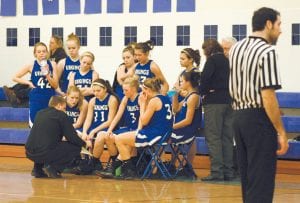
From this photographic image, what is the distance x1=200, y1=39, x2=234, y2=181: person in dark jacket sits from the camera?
12102 millimetres

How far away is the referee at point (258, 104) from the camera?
6.68 m

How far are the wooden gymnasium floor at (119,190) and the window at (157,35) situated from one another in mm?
3404

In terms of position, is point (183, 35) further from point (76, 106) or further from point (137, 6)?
point (76, 106)

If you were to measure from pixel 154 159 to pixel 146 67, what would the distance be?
1.60m

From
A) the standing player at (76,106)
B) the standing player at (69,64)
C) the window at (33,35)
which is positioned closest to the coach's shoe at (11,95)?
the window at (33,35)

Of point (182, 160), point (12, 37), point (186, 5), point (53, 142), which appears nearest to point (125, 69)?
point (182, 160)

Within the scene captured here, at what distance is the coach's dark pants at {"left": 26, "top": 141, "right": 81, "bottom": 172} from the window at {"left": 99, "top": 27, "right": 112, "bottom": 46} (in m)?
4.11

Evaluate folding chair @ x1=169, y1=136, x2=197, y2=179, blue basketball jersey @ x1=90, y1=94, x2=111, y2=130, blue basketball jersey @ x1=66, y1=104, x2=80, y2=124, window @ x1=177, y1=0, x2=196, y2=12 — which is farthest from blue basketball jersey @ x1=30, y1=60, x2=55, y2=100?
window @ x1=177, y1=0, x2=196, y2=12

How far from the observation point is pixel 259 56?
21.9 ft

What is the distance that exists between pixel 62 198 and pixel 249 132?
3.74m

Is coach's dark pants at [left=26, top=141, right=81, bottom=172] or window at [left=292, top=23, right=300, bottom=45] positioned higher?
window at [left=292, top=23, right=300, bottom=45]

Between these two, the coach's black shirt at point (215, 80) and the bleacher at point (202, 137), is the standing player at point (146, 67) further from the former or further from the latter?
the bleacher at point (202, 137)

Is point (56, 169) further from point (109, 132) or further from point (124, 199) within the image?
point (124, 199)

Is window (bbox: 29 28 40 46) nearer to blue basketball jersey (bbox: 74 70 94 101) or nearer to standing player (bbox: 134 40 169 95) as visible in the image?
blue basketball jersey (bbox: 74 70 94 101)
